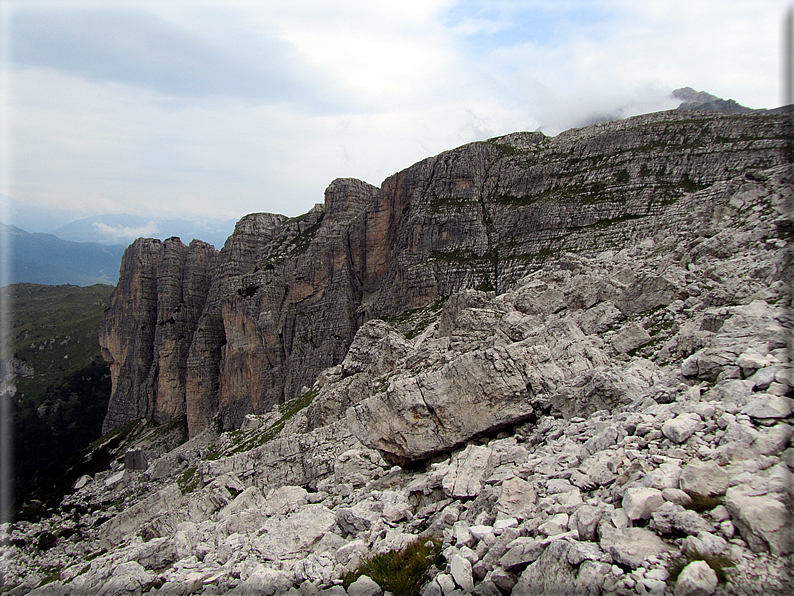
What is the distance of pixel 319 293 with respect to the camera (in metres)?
72.1

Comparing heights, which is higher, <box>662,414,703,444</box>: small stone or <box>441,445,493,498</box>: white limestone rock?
<box>662,414,703,444</box>: small stone

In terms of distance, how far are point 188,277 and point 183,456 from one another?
41.4 m

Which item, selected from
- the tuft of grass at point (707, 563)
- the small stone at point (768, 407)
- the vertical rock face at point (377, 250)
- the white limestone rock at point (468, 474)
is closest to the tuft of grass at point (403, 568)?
the white limestone rock at point (468, 474)

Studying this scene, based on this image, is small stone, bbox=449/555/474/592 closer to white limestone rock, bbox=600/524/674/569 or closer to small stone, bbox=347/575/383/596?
small stone, bbox=347/575/383/596

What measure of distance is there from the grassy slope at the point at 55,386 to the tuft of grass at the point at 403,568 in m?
89.6

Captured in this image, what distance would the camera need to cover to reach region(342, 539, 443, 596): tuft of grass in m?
8.49

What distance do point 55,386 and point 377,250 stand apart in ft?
285

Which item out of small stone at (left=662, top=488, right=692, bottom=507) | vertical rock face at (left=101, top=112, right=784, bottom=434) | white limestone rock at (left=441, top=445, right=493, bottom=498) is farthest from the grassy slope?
small stone at (left=662, top=488, right=692, bottom=507)

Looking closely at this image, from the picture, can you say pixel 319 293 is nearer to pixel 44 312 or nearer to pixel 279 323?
pixel 279 323

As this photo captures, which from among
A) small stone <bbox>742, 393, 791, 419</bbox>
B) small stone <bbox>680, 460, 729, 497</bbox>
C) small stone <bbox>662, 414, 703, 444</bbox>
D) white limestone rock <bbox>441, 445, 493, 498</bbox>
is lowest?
white limestone rock <bbox>441, 445, 493, 498</bbox>

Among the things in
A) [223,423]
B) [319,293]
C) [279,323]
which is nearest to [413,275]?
[319,293]

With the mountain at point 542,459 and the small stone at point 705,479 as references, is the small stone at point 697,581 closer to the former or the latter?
the mountain at point 542,459

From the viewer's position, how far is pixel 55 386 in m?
105

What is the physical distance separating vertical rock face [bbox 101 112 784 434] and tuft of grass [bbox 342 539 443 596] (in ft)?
129
